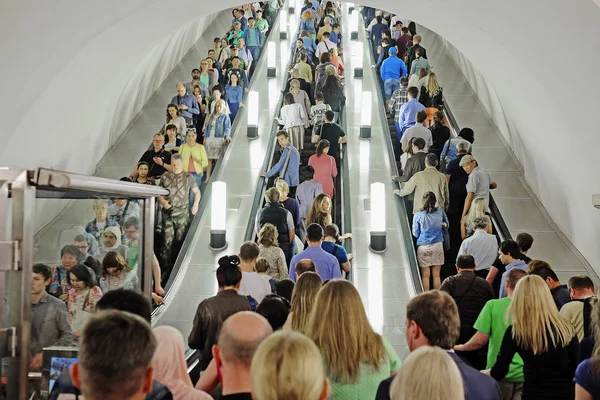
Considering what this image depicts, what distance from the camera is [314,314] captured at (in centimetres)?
407

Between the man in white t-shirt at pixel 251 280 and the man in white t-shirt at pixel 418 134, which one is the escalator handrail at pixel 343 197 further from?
the man in white t-shirt at pixel 251 280

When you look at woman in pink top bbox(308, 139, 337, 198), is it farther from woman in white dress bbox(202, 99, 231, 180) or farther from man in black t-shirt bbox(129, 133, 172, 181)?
woman in white dress bbox(202, 99, 231, 180)

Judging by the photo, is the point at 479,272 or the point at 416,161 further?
the point at 416,161

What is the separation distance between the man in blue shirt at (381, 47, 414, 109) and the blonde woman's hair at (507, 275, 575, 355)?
11830mm

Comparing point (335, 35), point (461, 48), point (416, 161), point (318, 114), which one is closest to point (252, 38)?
point (335, 35)

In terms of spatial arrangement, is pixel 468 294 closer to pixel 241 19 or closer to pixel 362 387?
pixel 362 387

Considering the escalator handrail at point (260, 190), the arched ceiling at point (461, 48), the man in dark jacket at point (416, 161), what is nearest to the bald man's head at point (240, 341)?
the arched ceiling at point (461, 48)

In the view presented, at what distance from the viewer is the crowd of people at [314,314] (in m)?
2.81

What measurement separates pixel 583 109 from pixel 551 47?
0.73 meters

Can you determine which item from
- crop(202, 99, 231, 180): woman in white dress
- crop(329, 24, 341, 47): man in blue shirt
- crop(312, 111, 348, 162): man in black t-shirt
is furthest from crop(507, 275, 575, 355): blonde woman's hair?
crop(329, 24, 341, 47): man in blue shirt

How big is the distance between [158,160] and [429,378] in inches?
326

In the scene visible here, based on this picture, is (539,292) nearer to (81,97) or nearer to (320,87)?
(81,97)

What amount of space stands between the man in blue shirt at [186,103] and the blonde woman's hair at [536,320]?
10.0 metres

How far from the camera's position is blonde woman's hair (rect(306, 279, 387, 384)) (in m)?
3.92
